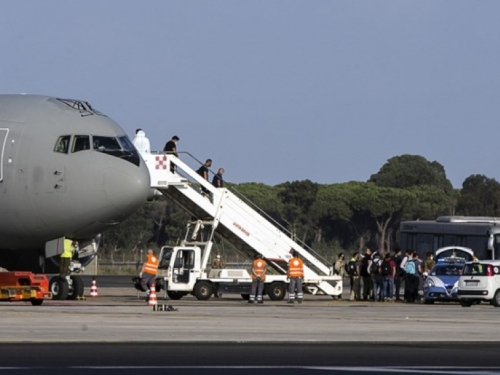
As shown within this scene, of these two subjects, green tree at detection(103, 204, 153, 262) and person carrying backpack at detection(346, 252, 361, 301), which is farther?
green tree at detection(103, 204, 153, 262)

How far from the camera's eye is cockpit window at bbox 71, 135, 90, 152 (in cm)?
3894

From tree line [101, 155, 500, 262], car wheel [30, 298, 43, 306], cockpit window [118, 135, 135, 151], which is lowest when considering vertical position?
car wheel [30, 298, 43, 306]

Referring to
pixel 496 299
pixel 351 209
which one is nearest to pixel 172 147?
pixel 496 299

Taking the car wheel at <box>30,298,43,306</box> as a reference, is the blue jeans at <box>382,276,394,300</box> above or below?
above

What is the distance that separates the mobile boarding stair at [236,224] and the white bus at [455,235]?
14028 millimetres

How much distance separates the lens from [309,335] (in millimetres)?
27781

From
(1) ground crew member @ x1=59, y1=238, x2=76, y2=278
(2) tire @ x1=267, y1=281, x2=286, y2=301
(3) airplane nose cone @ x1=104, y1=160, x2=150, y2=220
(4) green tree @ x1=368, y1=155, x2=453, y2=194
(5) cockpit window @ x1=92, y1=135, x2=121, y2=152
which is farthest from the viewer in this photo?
(4) green tree @ x1=368, y1=155, x2=453, y2=194

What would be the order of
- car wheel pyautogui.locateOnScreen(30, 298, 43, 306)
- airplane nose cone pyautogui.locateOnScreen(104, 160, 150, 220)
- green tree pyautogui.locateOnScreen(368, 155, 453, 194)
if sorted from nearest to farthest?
1. car wheel pyautogui.locateOnScreen(30, 298, 43, 306)
2. airplane nose cone pyautogui.locateOnScreen(104, 160, 150, 220)
3. green tree pyautogui.locateOnScreen(368, 155, 453, 194)

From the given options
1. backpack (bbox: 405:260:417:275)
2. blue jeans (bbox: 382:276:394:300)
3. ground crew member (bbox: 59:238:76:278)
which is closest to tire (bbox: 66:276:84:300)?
ground crew member (bbox: 59:238:76:278)

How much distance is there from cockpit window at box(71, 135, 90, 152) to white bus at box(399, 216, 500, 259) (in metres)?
26.5

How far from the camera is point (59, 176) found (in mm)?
38531

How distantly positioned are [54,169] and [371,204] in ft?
350

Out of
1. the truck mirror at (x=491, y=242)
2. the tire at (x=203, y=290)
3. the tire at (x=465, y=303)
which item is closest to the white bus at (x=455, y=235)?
the truck mirror at (x=491, y=242)

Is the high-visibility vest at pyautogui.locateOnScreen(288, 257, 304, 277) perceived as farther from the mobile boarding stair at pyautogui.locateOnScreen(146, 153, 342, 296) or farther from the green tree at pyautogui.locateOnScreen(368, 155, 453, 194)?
the green tree at pyautogui.locateOnScreen(368, 155, 453, 194)
